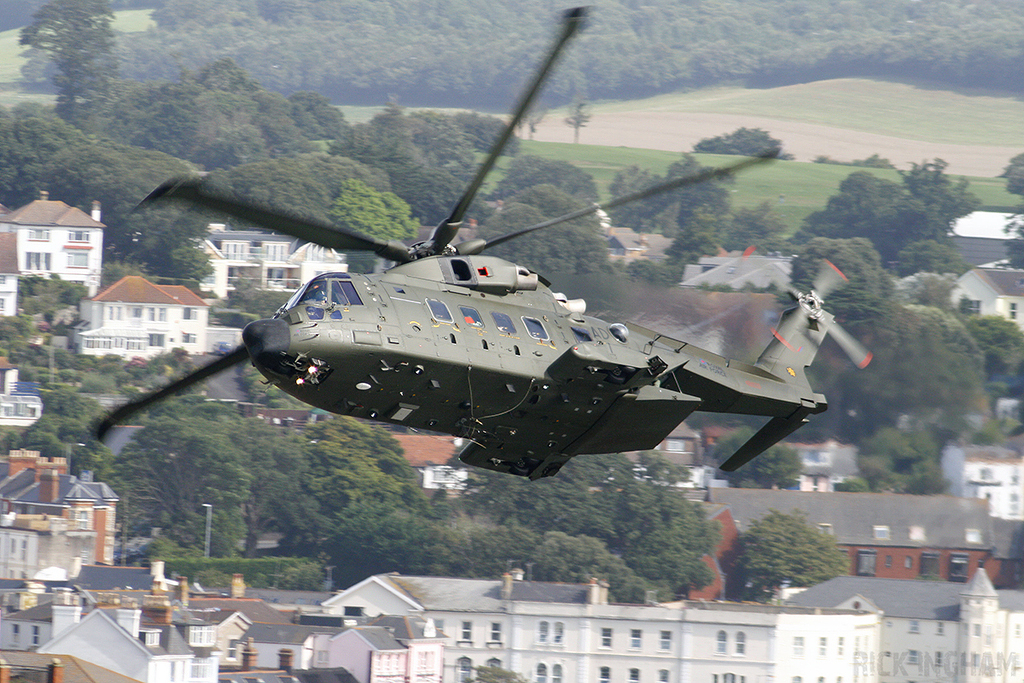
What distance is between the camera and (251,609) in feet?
287

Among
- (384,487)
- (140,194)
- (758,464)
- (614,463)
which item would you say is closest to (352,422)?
(384,487)

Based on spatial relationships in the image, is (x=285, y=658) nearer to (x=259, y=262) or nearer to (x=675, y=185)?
(x=675, y=185)

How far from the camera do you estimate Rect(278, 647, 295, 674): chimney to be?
274 feet

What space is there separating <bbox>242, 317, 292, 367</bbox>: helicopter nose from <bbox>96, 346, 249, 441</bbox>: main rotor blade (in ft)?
5.66

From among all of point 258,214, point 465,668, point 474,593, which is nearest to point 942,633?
point 474,593

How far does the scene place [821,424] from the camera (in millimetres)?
115438

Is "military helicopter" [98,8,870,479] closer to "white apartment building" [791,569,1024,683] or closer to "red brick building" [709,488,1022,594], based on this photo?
"white apartment building" [791,569,1024,683]

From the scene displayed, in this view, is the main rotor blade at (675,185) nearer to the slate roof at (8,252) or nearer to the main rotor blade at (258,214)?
the main rotor blade at (258,214)

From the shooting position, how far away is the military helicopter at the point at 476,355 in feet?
79.8

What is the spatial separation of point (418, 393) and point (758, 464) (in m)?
101

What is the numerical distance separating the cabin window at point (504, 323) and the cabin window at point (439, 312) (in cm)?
95

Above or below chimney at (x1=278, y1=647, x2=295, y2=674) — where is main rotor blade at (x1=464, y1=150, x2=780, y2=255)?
above

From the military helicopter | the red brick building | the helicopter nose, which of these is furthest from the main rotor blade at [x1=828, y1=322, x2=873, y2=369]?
the red brick building

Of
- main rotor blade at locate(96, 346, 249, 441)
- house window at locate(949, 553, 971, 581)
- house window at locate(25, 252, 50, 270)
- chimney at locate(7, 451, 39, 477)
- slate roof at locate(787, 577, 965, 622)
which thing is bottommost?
slate roof at locate(787, 577, 965, 622)
